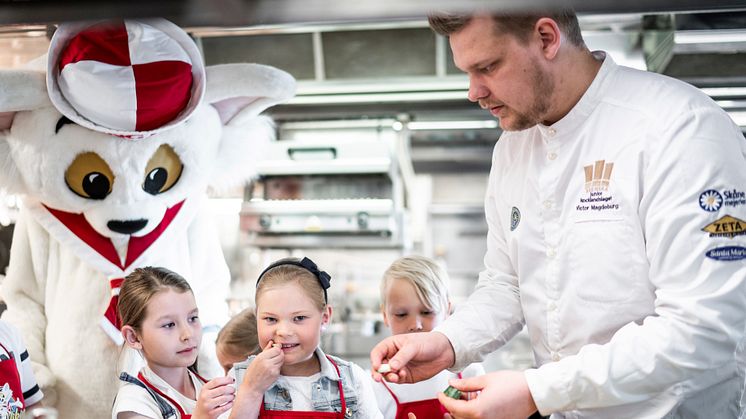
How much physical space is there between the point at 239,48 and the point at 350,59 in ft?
1.76

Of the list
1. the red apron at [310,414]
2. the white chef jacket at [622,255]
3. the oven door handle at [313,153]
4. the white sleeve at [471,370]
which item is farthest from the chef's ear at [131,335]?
the oven door handle at [313,153]

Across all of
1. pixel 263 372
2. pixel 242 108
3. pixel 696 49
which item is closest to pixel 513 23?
pixel 263 372

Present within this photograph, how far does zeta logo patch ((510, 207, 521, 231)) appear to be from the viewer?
1424mm

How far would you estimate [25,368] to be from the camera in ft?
5.82

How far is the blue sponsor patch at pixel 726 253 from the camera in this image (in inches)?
43.6

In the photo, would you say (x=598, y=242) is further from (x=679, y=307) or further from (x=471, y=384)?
(x=471, y=384)

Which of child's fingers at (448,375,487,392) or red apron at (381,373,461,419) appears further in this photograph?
red apron at (381,373,461,419)

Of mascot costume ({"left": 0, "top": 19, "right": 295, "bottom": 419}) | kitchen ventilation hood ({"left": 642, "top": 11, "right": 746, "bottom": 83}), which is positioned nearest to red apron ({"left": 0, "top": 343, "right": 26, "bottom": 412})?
mascot costume ({"left": 0, "top": 19, "right": 295, "bottom": 419})

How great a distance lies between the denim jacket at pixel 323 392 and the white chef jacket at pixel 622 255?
9.9 inches

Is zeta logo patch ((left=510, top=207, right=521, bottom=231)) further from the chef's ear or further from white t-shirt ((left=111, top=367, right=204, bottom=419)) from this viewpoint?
the chef's ear

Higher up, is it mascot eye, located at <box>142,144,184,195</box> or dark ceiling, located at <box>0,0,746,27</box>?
dark ceiling, located at <box>0,0,746,27</box>

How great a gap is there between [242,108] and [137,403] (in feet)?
2.99

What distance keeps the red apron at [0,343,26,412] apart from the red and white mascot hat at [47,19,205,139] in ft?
1.86

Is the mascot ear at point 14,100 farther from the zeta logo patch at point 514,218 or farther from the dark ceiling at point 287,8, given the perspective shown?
the zeta logo patch at point 514,218
